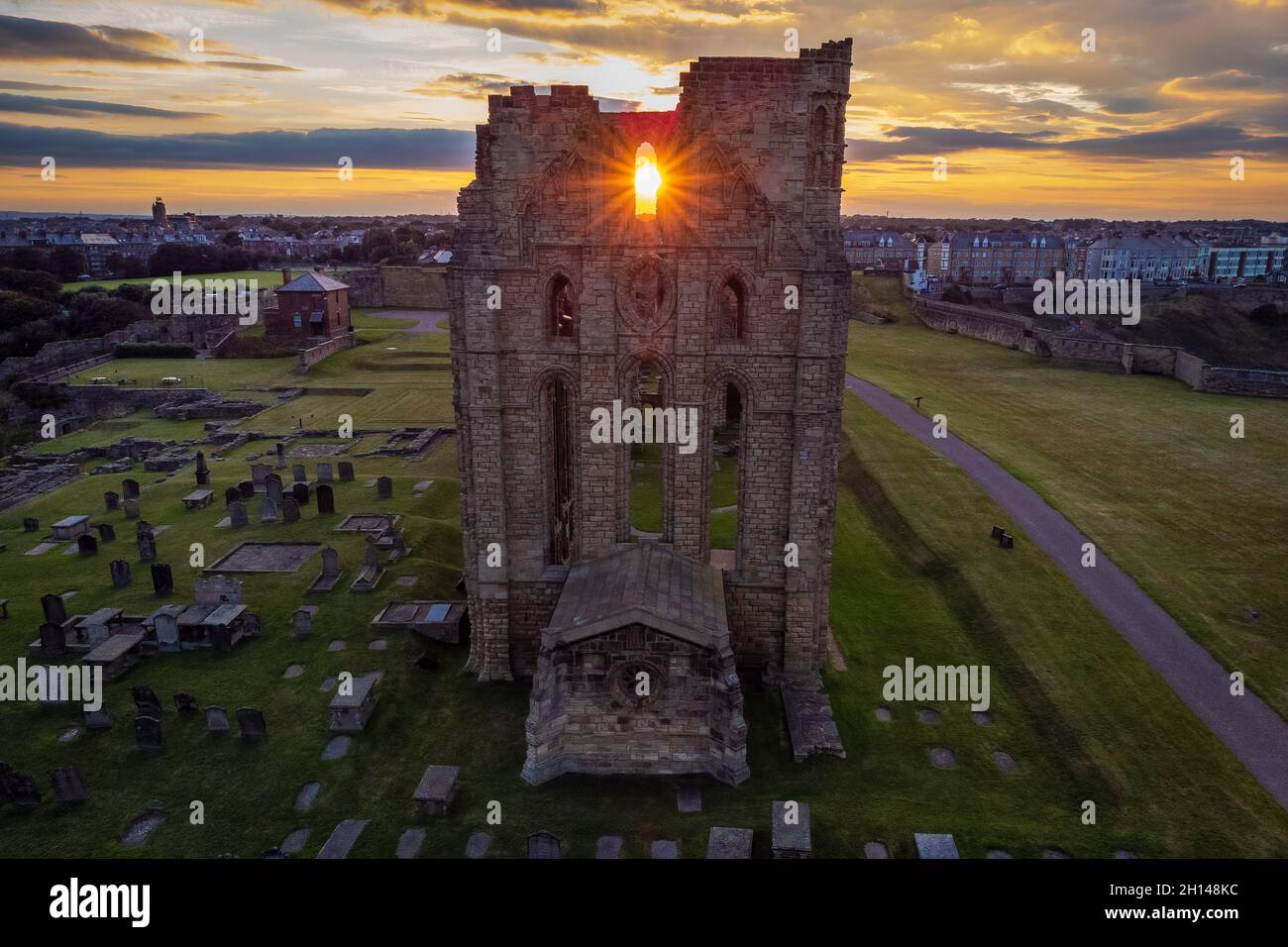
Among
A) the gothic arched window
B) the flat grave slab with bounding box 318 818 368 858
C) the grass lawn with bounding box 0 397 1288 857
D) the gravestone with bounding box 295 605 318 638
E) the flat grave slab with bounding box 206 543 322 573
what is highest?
the gothic arched window

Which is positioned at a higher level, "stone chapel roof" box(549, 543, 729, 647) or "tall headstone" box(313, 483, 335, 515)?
"stone chapel roof" box(549, 543, 729, 647)

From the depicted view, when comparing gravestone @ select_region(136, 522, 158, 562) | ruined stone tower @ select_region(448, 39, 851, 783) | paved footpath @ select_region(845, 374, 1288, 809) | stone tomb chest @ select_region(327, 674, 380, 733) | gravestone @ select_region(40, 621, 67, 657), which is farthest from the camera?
gravestone @ select_region(136, 522, 158, 562)

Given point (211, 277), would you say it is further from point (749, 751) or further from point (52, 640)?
point (749, 751)

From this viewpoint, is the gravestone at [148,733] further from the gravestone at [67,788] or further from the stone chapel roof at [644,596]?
the stone chapel roof at [644,596]

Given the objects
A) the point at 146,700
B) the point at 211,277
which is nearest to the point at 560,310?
the point at 146,700

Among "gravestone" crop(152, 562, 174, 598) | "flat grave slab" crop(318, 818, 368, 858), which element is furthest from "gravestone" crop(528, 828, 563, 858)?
"gravestone" crop(152, 562, 174, 598)

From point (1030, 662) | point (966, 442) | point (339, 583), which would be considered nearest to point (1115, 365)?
point (966, 442)
